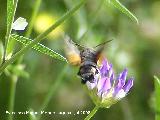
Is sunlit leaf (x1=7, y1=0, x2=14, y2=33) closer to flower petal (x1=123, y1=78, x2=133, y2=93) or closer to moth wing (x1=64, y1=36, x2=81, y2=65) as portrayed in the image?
moth wing (x1=64, y1=36, x2=81, y2=65)

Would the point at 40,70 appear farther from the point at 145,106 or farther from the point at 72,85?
the point at 145,106

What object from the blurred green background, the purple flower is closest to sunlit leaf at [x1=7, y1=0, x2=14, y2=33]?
the purple flower

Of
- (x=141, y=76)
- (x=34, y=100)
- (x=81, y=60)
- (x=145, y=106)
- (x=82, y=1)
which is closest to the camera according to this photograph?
(x=82, y=1)

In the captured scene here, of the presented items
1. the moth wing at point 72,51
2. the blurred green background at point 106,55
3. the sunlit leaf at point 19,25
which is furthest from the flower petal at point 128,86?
the blurred green background at point 106,55

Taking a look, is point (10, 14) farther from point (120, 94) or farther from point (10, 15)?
point (120, 94)

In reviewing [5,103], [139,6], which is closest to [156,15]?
[139,6]

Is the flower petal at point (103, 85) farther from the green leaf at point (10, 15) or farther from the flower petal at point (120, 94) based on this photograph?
the green leaf at point (10, 15)

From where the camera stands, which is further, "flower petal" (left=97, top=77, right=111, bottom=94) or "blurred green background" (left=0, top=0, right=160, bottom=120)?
"blurred green background" (left=0, top=0, right=160, bottom=120)
